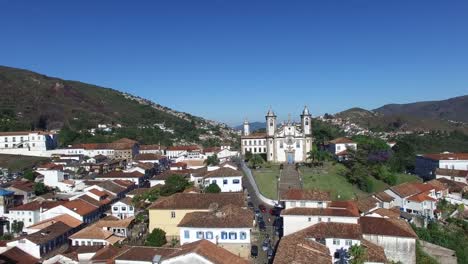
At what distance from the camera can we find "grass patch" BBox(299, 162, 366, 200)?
4765cm

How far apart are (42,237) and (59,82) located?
468 ft

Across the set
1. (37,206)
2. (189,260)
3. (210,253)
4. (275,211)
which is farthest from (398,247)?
(37,206)

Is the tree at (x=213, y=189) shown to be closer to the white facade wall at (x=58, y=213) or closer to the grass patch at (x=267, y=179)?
the grass patch at (x=267, y=179)

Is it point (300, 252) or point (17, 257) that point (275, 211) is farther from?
point (17, 257)

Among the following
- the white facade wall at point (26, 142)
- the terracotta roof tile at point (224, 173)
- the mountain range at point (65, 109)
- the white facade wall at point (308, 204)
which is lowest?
the white facade wall at point (308, 204)

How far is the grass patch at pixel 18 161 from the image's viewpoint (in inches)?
2712

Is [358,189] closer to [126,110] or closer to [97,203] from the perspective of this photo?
[97,203]

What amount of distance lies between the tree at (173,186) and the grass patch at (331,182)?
14086mm

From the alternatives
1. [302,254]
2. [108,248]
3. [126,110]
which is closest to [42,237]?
[108,248]

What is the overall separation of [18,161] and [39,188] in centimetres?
2691

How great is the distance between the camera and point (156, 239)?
31250 millimetres

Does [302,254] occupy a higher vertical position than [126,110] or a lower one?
lower

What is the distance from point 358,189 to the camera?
169 ft

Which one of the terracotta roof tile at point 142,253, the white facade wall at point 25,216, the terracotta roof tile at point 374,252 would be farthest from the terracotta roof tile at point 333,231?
the white facade wall at point 25,216
